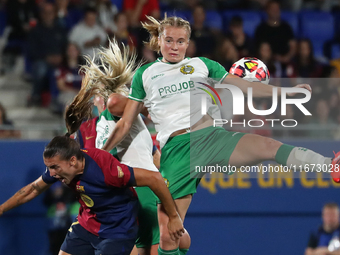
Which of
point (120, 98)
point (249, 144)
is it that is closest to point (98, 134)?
point (120, 98)

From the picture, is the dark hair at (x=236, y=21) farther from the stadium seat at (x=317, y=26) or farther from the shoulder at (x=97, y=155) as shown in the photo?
the shoulder at (x=97, y=155)

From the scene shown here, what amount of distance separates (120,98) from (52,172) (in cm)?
98

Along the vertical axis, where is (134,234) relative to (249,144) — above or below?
below

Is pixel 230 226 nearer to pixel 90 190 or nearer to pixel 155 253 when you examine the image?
pixel 155 253

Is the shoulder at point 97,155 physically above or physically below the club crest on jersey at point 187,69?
below

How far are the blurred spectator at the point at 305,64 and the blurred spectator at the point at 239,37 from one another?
2.27ft

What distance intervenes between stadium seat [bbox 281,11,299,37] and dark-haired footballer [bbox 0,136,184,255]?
5608 mm

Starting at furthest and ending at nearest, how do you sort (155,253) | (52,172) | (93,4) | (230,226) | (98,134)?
(93,4) < (230,226) < (98,134) < (155,253) < (52,172)

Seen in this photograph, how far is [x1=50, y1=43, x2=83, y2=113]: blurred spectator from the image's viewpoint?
6973mm

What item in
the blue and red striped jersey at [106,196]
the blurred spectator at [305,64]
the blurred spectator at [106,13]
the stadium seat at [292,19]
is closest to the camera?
the blue and red striped jersey at [106,196]

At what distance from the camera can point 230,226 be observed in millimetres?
6270

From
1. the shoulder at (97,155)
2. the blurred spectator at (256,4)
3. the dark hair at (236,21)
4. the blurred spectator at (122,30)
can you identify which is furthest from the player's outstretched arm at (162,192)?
the blurred spectator at (256,4)

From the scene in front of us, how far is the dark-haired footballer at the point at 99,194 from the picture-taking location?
339 cm

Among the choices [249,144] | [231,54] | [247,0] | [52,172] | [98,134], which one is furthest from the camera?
[247,0]
